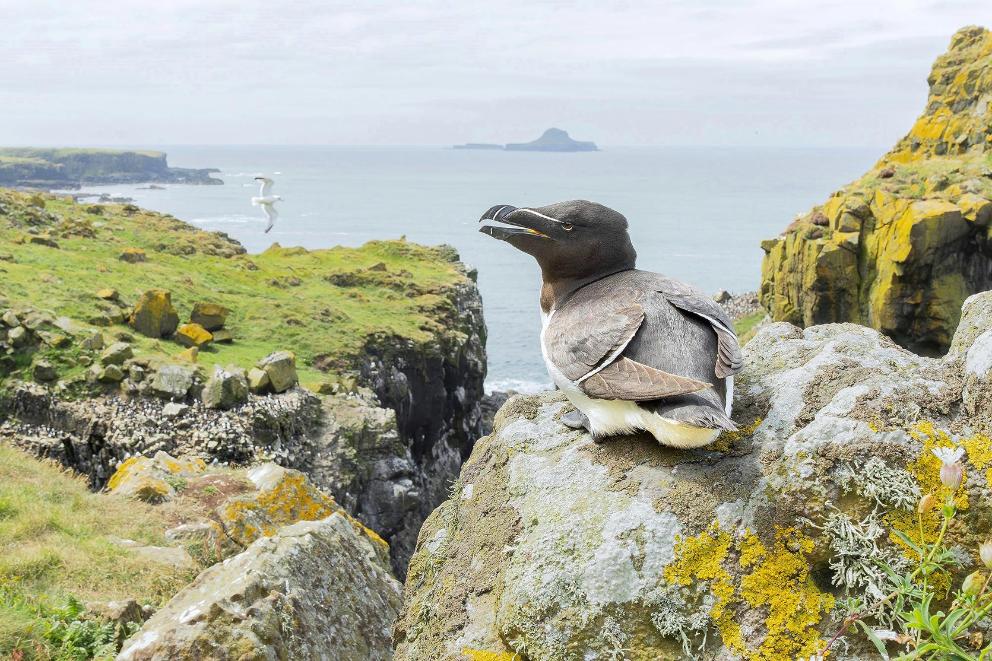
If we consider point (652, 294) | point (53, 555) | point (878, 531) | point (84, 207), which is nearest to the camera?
point (878, 531)

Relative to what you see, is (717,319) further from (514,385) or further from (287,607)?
(514,385)

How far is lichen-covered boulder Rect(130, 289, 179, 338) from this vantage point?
2850cm

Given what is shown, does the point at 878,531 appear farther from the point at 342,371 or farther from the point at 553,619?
the point at 342,371

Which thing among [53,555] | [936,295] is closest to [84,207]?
[53,555]

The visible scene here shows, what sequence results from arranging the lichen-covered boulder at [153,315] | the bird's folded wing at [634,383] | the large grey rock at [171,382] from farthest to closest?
1. the lichen-covered boulder at [153,315]
2. the large grey rock at [171,382]
3. the bird's folded wing at [634,383]

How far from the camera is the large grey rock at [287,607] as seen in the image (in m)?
5.87

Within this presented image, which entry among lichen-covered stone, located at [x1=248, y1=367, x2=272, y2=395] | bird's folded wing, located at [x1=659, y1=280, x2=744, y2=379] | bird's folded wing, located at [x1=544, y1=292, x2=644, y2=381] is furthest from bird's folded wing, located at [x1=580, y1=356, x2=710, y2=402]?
lichen-covered stone, located at [x1=248, y1=367, x2=272, y2=395]

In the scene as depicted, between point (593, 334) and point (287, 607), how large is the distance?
3.30 m

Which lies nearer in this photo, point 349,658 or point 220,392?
point 349,658

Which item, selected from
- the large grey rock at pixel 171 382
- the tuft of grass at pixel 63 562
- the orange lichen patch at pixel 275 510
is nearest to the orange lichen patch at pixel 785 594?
the tuft of grass at pixel 63 562

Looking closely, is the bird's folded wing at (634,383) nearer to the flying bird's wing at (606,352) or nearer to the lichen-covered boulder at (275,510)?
the flying bird's wing at (606,352)

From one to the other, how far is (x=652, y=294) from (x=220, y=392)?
19.7 meters

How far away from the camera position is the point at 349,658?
21.9 ft

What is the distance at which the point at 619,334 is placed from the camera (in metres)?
5.59
